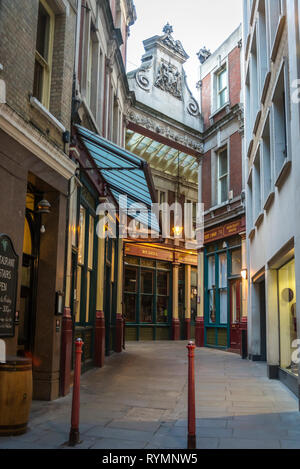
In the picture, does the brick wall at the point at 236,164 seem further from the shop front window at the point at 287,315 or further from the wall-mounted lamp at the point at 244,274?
the shop front window at the point at 287,315

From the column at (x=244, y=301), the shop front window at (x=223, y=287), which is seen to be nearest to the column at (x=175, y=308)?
the shop front window at (x=223, y=287)

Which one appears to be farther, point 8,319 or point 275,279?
point 275,279

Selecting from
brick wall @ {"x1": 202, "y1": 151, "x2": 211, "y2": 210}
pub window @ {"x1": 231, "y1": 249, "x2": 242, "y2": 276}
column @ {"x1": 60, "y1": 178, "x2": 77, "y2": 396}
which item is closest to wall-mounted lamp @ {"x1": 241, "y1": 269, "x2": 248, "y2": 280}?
pub window @ {"x1": 231, "y1": 249, "x2": 242, "y2": 276}

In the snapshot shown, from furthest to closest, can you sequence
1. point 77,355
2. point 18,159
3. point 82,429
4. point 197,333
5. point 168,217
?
point 168,217
point 197,333
point 18,159
point 82,429
point 77,355

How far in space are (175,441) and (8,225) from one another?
11.9 ft

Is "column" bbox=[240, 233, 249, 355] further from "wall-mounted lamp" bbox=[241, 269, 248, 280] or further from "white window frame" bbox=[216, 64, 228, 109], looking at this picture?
"white window frame" bbox=[216, 64, 228, 109]

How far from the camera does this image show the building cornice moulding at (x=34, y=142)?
6.83m

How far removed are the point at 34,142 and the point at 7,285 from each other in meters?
2.34

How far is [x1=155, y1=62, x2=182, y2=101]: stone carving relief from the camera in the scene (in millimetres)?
24484

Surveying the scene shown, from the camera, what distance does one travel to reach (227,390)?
31.8 ft

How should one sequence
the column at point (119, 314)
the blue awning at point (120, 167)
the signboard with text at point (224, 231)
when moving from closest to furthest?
the blue awning at point (120, 167) < the column at point (119, 314) < the signboard with text at point (224, 231)

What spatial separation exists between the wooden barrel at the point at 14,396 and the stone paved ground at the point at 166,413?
0.47 feet

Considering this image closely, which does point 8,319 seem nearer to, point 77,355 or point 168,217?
point 77,355

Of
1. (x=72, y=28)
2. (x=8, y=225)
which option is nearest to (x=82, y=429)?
(x=8, y=225)
